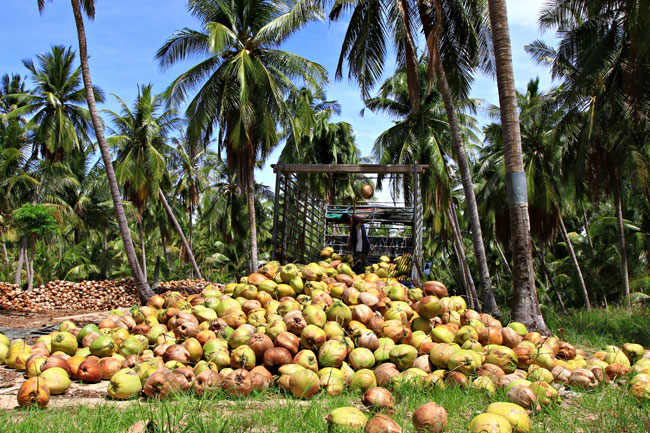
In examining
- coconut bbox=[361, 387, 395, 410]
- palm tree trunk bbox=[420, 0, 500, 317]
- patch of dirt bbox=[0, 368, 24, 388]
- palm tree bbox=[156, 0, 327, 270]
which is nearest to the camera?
coconut bbox=[361, 387, 395, 410]

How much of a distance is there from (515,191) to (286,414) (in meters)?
5.19

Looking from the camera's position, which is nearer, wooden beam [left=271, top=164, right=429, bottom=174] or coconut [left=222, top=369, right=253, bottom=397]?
coconut [left=222, top=369, right=253, bottom=397]

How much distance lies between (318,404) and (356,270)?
5318 millimetres

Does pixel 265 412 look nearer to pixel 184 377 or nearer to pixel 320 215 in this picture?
pixel 184 377

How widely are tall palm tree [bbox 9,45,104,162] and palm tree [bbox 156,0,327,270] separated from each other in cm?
996

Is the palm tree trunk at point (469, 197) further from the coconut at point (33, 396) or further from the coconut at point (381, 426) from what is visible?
the coconut at point (33, 396)

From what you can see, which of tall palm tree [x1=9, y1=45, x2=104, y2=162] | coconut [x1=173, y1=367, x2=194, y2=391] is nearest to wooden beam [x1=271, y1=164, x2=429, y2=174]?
coconut [x1=173, y1=367, x2=194, y2=391]

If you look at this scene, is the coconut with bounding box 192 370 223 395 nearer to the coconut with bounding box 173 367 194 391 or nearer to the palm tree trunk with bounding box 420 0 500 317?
the coconut with bounding box 173 367 194 391

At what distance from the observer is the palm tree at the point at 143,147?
23969mm

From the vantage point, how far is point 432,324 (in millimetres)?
4887

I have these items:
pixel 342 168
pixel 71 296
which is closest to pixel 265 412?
pixel 342 168

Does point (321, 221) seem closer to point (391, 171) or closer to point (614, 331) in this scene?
point (391, 171)

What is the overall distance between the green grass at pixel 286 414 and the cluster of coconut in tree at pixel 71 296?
1571 centimetres

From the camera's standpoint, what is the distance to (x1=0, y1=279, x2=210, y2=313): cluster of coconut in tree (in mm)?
19078
